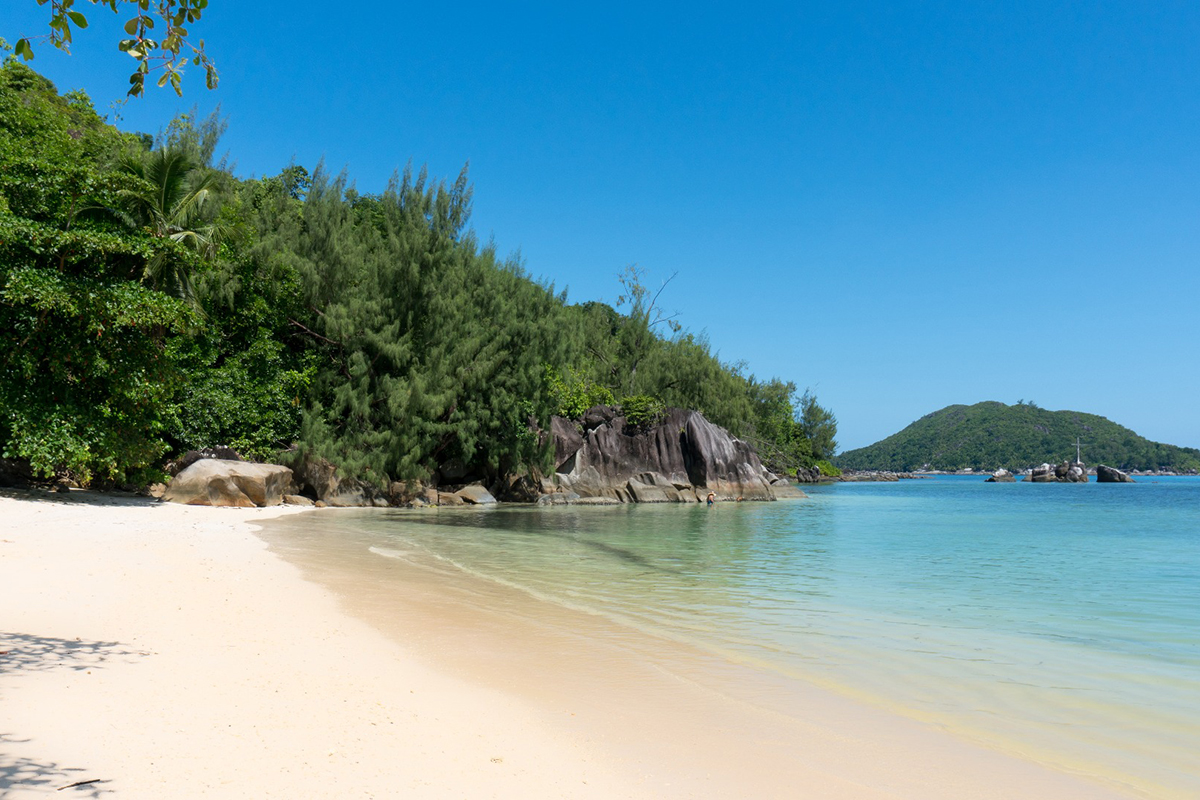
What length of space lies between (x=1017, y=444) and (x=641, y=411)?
423 feet

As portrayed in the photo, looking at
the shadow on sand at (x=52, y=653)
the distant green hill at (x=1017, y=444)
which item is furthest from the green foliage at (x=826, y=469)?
the shadow on sand at (x=52, y=653)

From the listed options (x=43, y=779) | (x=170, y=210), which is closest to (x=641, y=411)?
(x=170, y=210)

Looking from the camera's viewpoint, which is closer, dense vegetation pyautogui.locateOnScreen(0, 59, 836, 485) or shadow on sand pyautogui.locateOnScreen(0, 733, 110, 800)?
shadow on sand pyautogui.locateOnScreen(0, 733, 110, 800)

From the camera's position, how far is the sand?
3150mm

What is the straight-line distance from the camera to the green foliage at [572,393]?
30.2 meters

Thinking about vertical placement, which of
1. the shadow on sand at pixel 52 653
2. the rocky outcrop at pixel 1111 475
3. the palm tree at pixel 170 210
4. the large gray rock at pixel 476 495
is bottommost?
the shadow on sand at pixel 52 653

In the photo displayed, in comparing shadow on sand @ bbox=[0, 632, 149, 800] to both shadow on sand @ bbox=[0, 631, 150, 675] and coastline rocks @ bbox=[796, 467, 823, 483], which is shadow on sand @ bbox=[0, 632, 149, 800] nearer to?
shadow on sand @ bbox=[0, 631, 150, 675]

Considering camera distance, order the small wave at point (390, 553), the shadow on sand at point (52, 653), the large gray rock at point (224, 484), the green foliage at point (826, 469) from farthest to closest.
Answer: the green foliage at point (826, 469) → the large gray rock at point (224, 484) → the small wave at point (390, 553) → the shadow on sand at point (52, 653)

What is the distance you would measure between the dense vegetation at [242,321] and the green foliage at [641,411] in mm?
123

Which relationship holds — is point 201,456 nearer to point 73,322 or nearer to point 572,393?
point 73,322

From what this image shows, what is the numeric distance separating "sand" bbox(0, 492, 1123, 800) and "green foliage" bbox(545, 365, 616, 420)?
23.8m

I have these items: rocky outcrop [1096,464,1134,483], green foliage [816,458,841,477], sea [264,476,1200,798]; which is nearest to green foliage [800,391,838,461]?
green foliage [816,458,841,477]

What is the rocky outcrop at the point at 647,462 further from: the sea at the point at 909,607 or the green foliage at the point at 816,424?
the green foliage at the point at 816,424

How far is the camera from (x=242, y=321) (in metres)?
22.7
